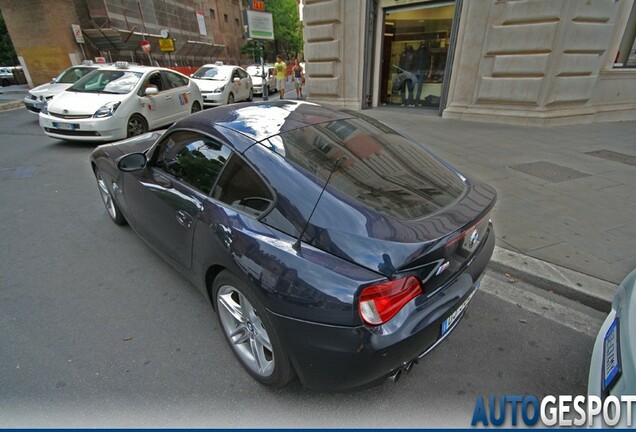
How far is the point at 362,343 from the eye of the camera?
56.7 inches

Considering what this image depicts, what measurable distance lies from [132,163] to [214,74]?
11.6 meters

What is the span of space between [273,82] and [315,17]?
30.3 ft

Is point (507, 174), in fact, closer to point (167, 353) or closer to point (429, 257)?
point (429, 257)

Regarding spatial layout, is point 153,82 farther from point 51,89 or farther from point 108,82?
point 51,89

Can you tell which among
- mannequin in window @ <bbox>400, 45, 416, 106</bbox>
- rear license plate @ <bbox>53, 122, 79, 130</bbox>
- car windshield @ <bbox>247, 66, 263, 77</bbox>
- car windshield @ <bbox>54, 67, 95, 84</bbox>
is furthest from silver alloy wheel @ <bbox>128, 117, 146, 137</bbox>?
car windshield @ <bbox>247, 66, 263, 77</bbox>

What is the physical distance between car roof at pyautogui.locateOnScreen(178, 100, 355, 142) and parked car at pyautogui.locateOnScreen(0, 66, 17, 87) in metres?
35.5

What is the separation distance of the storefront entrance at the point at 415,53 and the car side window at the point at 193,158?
925 cm

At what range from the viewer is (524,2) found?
24.1 ft

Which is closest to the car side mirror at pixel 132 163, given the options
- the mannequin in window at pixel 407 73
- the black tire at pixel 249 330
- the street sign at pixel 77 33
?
the black tire at pixel 249 330

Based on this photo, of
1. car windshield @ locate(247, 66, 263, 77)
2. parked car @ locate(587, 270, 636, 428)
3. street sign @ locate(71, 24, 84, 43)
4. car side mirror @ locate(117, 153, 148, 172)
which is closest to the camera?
parked car @ locate(587, 270, 636, 428)

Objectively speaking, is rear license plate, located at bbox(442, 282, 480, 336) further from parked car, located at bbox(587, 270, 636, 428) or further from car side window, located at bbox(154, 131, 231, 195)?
car side window, located at bbox(154, 131, 231, 195)

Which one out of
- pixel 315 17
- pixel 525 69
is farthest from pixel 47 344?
pixel 315 17

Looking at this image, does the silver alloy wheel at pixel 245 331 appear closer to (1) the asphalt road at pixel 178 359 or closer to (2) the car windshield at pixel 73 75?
(1) the asphalt road at pixel 178 359

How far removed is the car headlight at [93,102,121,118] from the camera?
6.70 m
